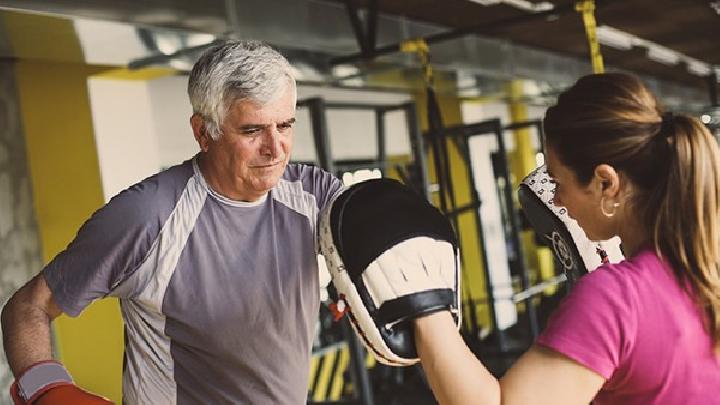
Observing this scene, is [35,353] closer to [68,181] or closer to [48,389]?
[48,389]

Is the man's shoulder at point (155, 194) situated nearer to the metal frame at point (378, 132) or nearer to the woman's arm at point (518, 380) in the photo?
the woman's arm at point (518, 380)

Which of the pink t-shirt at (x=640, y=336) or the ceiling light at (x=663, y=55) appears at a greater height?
the ceiling light at (x=663, y=55)

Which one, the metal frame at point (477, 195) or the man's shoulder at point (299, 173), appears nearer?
the man's shoulder at point (299, 173)

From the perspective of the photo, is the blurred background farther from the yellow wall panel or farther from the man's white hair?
the man's white hair

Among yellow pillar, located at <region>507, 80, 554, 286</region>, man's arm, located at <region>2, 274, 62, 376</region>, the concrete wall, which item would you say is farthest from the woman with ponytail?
yellow pillar, located at <region>507, 80, 554, 286</region>

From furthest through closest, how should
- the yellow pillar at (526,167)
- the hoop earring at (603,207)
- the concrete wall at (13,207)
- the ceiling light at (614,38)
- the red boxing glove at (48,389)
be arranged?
the yellow pillar at (526,167), the ceiling light at (614,38), the concrete wall at (13,207), the red boxing glove at (48,389), the hoop earring at (603,207)

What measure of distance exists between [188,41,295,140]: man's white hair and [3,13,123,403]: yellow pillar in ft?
9.29

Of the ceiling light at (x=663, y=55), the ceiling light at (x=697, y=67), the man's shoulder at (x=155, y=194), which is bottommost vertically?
the man's shoulder at (x=155, y=194)

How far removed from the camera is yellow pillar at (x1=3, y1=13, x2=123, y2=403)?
170 inches

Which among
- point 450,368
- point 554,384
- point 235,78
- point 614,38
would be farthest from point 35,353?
point 614,38

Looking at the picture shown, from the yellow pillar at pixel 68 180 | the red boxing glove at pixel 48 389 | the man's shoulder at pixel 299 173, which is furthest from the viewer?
the yellow pillar at pixel 68 180

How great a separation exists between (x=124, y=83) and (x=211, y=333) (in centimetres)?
344

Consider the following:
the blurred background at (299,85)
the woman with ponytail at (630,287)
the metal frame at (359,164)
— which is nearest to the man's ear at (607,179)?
the woman with ponytail at (630,287)

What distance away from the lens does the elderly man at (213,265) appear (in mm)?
1597
